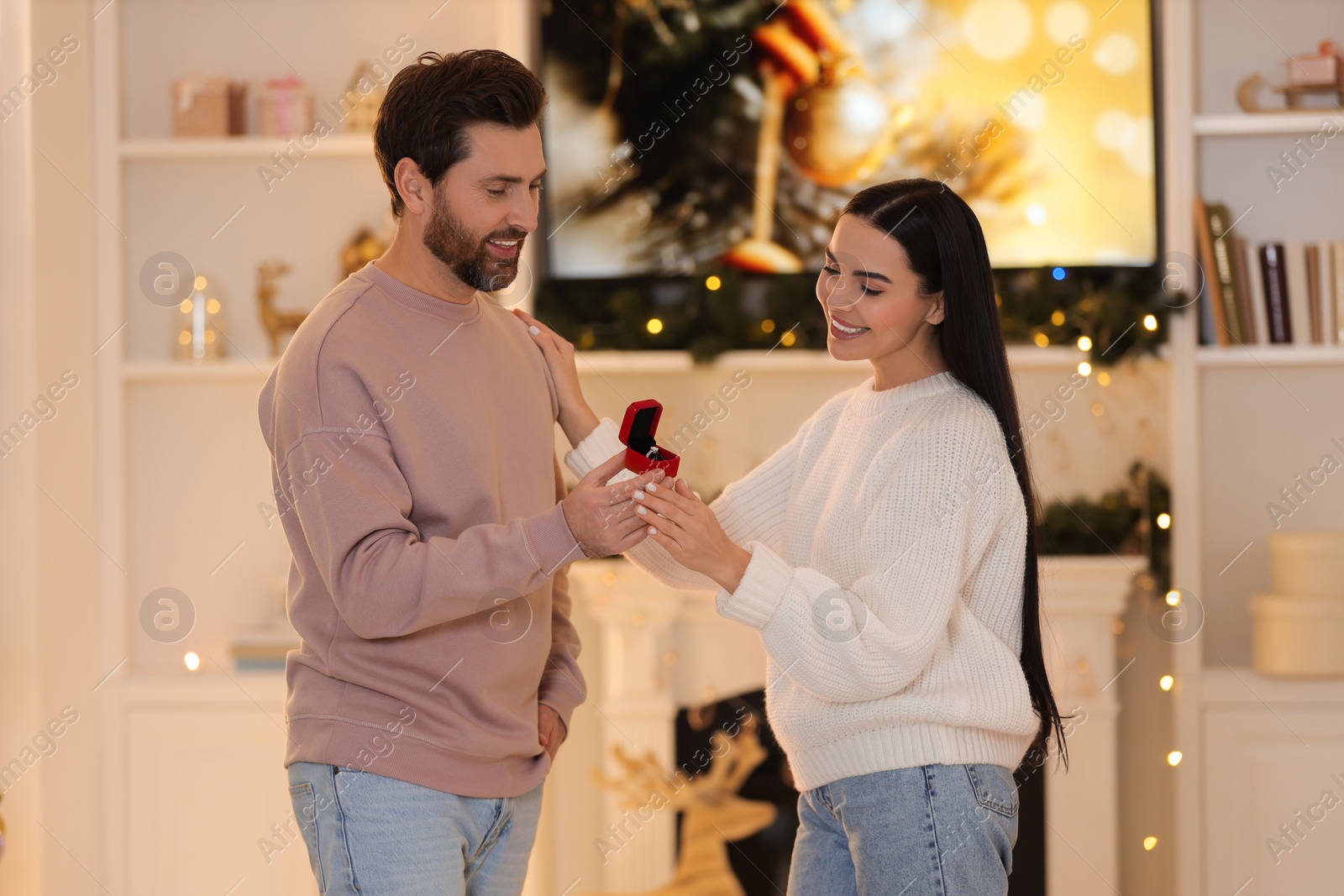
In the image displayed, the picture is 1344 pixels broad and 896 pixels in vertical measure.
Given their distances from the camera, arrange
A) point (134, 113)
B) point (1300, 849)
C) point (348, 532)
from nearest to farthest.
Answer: point (348, 532) → point (1300, 849) → point (134, 113)

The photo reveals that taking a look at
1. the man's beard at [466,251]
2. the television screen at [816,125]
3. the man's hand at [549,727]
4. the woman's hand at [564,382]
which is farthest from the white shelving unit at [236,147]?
the man's hand at [549,727]

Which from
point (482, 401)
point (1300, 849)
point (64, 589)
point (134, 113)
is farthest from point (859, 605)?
point (134, 113)

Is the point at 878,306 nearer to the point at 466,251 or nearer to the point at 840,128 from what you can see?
the point at 466,251

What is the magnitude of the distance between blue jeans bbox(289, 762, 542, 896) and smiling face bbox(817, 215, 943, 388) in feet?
2.56

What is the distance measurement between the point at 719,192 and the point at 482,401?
164 centimetres

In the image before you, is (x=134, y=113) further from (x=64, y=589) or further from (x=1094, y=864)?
(x=1094, y=864)

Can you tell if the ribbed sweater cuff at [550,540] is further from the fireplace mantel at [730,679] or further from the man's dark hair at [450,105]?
the fireplace mantel at [730,679]

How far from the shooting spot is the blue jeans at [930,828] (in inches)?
58.0

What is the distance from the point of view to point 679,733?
2986 mm

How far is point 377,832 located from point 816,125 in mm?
2128

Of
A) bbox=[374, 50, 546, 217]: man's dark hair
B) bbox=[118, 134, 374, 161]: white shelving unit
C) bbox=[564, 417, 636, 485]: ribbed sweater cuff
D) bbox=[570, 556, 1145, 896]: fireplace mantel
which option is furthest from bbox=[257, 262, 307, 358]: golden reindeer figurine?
bbox=[374, 50, 546, 217]: man's dark hair

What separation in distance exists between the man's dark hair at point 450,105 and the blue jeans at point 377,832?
0.72m

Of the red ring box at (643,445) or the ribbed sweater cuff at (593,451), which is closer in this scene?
the red ring box at (643,445)

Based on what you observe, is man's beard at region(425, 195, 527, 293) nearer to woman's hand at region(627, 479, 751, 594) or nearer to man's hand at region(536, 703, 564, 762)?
woman's hand at region(627, 479, 751, 594)
